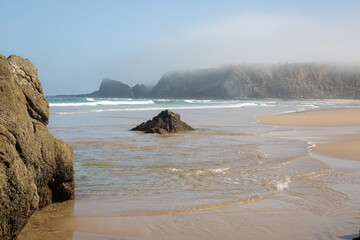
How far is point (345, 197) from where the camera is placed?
4.91m

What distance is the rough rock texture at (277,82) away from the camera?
449ft

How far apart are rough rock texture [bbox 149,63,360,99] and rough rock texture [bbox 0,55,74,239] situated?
427ft

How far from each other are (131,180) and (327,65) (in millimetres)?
164858

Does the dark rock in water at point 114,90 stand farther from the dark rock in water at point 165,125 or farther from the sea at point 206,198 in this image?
the sea at point 206,198

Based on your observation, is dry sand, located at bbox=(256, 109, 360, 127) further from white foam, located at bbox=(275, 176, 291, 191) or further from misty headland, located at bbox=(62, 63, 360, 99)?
misty headland, located at bbox=(62, 63, 360, 99)

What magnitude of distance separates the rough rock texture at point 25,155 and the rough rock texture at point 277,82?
130 m

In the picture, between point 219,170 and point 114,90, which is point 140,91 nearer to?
point 114,90

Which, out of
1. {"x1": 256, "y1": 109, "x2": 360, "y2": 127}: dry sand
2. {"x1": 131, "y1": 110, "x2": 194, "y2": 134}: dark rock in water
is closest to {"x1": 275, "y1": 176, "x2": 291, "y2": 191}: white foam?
{"x1": 131, "y1": 110, "x2": 194, "y2": 134}: dark rock in water

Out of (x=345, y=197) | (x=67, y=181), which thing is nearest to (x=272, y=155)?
(x=345, y=197)

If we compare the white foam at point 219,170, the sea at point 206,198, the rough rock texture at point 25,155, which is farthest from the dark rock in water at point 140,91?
the rough rock texture at point 25,155

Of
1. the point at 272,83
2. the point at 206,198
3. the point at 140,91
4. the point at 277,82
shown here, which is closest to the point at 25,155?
the point at 206,198

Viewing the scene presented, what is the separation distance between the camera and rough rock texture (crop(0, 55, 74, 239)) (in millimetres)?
3012

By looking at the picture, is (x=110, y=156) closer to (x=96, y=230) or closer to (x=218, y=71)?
(x=96, y=230)

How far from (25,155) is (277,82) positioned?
146489 mm
